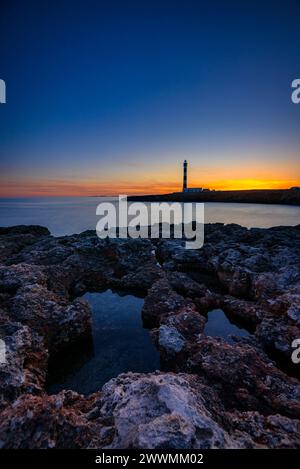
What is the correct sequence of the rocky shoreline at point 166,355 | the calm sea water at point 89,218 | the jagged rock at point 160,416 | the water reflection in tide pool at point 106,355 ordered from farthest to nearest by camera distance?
the calm sea water at point 89,218
the water reflection in tide pool at point 106,355
the rocky shoreline at point 166,355
the jagged rock at point 160,416

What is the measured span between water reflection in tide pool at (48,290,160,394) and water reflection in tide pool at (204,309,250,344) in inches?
73.3

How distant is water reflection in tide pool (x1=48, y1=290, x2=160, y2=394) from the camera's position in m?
4.80

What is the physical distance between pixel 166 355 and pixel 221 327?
8.21ft

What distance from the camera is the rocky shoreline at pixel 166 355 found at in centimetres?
240

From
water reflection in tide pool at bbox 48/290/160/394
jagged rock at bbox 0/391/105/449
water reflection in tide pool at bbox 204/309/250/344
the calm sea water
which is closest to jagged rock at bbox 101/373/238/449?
jagged rock at bbox 0/391/105/449

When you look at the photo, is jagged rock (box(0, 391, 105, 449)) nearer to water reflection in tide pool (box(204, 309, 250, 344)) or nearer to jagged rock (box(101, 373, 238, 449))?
jagged rock (box(101, 373, 238, 449))

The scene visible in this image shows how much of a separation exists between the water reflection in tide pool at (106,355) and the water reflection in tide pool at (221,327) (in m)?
1.86

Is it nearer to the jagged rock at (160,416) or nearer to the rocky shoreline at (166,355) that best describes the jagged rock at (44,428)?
the rocky shoreline at (166,355)

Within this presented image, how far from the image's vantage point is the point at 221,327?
6.60 metres

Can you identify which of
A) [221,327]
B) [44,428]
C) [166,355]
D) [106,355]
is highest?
[44,428]

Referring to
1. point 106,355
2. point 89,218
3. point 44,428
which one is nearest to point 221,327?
point 106,355

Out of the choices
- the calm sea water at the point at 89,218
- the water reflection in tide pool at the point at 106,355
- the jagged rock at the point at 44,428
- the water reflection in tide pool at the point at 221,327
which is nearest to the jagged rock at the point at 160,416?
the jagged rock at the point at 44,428

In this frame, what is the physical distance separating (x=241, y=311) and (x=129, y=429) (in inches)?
210

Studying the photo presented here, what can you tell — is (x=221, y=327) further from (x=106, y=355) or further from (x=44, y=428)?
(x=44, y=428)
